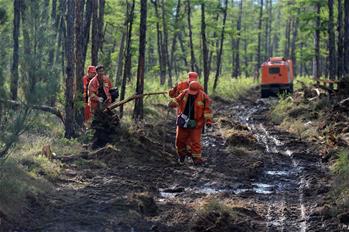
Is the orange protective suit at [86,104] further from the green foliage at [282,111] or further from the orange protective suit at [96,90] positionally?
the green foliage at [282,111]

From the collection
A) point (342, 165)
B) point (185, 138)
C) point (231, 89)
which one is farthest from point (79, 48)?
point (231, 89)

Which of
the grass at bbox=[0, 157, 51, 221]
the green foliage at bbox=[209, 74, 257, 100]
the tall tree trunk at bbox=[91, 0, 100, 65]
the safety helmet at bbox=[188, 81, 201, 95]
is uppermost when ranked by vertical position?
the tall tree trunk at bbox=[91, 0, 100, 65]

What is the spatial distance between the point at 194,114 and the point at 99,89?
3.38 metres

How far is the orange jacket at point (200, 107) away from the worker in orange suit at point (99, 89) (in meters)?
2.48

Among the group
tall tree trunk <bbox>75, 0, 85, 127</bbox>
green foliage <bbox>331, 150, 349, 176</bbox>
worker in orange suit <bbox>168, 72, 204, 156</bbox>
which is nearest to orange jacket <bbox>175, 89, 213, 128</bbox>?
worker in orange suit <bbox>168, 72, 204, 156</bbox>

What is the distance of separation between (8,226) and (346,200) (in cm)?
451

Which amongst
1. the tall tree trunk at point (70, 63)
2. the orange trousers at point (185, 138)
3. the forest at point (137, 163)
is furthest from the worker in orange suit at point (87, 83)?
the orange trousers at point (185, 138)

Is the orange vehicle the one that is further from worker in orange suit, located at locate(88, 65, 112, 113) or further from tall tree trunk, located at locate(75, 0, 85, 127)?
worker in orange suit, located at locate(88, 65, 112, 113)

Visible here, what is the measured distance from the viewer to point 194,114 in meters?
12.2

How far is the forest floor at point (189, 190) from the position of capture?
7570 millimetres

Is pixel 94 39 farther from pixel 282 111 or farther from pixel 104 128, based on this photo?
pixel 282 111

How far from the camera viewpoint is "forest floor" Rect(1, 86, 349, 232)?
24.8ft

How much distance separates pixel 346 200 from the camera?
8.31 meters

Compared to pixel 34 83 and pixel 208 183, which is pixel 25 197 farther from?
pixel 208 183
